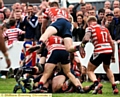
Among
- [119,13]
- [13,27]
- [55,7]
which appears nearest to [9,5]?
[13,27]

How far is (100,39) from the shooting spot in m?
12.8

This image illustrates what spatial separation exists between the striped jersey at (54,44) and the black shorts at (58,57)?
3.6 inches

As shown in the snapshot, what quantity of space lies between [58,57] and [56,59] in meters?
0.07

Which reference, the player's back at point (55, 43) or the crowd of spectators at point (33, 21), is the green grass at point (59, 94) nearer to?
the player's back at point (55, 43)

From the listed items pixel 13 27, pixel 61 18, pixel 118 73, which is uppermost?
pixel 61 18

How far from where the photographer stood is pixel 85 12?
18.0 m

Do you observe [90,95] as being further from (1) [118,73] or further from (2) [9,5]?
(2) [9,5]

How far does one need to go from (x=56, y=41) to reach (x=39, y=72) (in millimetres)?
803

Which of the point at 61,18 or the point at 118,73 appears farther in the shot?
the point at 118,73

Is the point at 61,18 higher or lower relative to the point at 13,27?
higher

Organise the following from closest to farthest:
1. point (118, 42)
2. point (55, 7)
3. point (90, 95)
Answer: point (90, 95)
point (55, 7)
point (118, 42)

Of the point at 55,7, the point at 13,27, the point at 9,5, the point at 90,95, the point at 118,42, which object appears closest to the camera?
the point at 90,95

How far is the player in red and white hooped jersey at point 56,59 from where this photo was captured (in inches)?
474

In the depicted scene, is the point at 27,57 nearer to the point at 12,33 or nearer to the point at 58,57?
the point at 12,33
